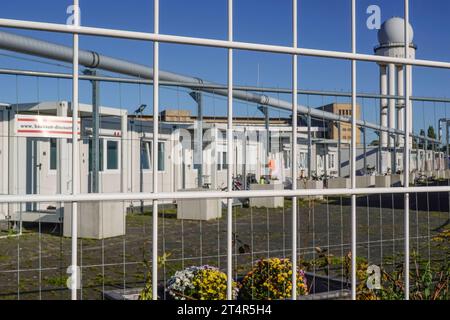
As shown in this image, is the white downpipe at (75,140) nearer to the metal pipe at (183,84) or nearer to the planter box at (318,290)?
the planter box at (318,290)

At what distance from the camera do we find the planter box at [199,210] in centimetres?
402

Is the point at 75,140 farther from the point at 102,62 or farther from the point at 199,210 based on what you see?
the point at 102,62

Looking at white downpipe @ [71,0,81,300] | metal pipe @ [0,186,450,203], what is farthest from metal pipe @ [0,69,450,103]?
white downpipe @ [71,0,81,300]

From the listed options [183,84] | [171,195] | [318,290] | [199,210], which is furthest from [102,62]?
[171,195]

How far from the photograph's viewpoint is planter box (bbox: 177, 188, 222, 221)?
13.2 feet

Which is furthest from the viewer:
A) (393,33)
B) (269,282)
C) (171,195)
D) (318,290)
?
(393,33)

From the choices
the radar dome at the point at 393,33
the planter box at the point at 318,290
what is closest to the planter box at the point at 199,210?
the planter box at the point at 318,290

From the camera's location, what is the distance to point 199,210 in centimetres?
414

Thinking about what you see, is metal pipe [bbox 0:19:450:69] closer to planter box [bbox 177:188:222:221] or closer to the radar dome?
planter box [bbox 177:188:222:221]

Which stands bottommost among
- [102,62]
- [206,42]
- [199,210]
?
[199,210]
